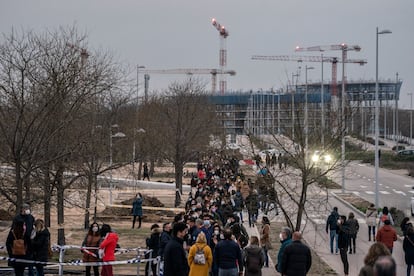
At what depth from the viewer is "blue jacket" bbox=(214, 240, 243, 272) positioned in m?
12.7

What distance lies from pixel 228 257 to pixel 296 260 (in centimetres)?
123

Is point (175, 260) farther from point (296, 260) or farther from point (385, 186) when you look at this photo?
point (385, 186)

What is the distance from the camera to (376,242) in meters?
9.91

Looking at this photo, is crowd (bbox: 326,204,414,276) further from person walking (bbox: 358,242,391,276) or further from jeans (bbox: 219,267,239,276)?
jeans (bbox: 219,267,239,276)

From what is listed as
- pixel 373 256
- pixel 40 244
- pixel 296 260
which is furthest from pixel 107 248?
pixel 373 256

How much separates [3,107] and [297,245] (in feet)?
33.7

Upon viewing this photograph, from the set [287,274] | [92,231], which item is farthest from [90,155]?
[287,274]

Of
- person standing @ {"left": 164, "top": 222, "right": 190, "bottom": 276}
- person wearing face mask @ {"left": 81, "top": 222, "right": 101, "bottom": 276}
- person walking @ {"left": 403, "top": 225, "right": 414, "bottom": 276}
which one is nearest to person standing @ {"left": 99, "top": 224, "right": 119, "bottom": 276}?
person wearing face mask @ {"left": 81, "top": 222, "right": 101, "bottom": 276}

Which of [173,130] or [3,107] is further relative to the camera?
[173,130]

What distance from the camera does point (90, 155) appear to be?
26062 millimetres

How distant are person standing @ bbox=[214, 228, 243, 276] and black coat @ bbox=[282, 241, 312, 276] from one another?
969 millimetres

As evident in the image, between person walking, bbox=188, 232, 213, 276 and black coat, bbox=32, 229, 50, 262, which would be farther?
black coat, bbox=32, 229, 50, 262

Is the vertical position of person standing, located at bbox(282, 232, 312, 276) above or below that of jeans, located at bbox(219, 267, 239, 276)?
above

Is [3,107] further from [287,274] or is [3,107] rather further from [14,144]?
[287,274]
